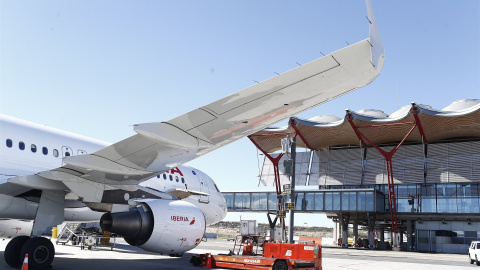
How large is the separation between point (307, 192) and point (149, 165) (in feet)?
138

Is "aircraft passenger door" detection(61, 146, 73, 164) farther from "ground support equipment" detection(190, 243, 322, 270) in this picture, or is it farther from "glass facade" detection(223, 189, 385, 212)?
"glass facade" detection(223, 189, 385, 212)

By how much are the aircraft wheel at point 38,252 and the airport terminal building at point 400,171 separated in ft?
116

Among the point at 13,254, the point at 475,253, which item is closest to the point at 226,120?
the point at 13,254

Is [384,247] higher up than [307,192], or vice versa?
[307,192]

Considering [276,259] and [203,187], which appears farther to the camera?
[203,187]

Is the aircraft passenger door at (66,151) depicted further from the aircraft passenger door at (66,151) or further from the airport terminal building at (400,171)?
the airport terminal building at (400,171)

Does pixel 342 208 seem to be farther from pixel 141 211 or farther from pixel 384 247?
pixel 141 211

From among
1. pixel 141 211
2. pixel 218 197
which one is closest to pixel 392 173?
pixel 218 197

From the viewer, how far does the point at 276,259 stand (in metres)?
11.8

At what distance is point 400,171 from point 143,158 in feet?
147

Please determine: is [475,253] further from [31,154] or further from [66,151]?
[31,154]

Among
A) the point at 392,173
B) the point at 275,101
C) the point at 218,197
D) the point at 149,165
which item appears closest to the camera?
the point at 275,101

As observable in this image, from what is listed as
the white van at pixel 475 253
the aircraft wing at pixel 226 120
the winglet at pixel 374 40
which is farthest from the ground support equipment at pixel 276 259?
the white van at pixel 475 253

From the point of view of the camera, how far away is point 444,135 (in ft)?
151
